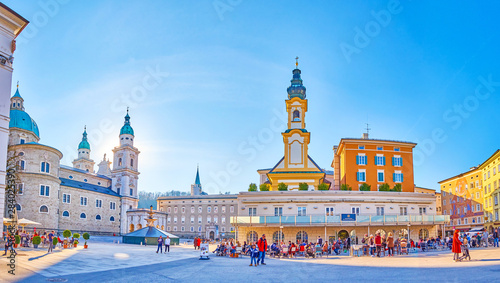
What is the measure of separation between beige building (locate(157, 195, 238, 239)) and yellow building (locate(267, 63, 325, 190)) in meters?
54.7

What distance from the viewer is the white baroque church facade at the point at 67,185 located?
67.6 metres

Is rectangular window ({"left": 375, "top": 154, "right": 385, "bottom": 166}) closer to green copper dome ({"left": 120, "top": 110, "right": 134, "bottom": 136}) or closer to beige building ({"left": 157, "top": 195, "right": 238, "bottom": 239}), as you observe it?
beige building ({"left": 157, "top": 195, "right": 238, "bottom": 239})

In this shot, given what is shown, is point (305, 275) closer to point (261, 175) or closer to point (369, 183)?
point (369, 183)

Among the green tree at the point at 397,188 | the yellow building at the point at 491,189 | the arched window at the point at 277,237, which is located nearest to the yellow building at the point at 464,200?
the yellow building at the point at 491,189

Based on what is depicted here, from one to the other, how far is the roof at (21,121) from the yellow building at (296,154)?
1914 inches

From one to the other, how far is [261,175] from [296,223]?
56.3 meters

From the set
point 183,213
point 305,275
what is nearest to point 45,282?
point 305,275

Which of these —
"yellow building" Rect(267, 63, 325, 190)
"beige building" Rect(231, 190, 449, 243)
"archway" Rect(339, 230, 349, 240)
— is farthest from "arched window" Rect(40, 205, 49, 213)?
"archway" Rect(339, 230, 349, 240)

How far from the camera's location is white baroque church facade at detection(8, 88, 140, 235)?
67562 millimetres

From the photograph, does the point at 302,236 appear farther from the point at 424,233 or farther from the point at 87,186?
the point at 87,186

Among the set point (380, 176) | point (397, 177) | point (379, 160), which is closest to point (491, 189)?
point (397, 177)

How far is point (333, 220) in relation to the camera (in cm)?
4238

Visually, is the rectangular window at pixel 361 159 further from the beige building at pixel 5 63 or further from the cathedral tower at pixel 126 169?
the cathedral tower at pixel 126 169

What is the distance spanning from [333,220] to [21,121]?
63311 millimetres
